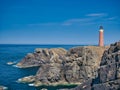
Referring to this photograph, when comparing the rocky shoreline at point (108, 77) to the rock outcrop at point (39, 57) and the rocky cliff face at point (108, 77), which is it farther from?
the rock outcrop at point (39, 57)

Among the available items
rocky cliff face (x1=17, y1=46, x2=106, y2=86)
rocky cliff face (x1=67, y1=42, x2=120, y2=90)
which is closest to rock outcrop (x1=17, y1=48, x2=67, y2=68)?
rocky cliff face (x1=17, y1=46, x2=106, y2=86)

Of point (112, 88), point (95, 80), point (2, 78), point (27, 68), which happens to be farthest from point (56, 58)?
point (112, 88)

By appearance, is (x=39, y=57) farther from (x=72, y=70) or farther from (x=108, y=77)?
(x=108, y=77)

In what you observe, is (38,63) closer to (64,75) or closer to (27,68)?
(27,68)

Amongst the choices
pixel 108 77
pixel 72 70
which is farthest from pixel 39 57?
pixel 108 77

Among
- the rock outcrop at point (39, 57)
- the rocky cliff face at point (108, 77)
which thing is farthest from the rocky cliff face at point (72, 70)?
the rock outcrop at point (39, 57)

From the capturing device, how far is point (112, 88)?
51.5 m

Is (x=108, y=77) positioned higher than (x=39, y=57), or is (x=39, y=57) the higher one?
(x=108, y=77)

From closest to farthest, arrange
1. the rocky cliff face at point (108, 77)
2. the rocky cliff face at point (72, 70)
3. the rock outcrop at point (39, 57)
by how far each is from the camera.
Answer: the rocky cliff face at point (108, 77)
the rocky cliff face at point (72, 70)
the rock outcrop at point (39, 57)

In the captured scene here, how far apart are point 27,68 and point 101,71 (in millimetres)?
93019

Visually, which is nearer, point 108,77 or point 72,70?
point 108,77

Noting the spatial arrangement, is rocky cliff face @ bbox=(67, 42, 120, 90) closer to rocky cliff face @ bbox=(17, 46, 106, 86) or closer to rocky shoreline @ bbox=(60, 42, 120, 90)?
rocky shoreline @ bbox=(60, 42, 120, 90)

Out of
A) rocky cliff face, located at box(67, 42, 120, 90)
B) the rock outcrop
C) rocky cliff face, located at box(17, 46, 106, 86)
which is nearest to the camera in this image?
rocky cliff face, located at box(67, 42, 120, 90)

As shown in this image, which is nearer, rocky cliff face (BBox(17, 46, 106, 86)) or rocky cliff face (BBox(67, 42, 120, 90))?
rocky cliff face (BBox(67, 42, 120, 90))
